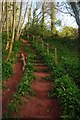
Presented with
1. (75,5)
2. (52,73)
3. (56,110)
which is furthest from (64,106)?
(75,5)

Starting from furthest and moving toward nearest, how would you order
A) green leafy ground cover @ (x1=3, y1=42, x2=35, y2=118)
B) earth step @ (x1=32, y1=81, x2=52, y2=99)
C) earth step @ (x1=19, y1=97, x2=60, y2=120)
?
earth step @ (x1=32, y1=81, x2=52, y2=99) < green leafy ground cover @ (x1=3, y1=42, x2=35, y2=118) < earth step @ (x1=19, y1=97, x2=60, y2=120)

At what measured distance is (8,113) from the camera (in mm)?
8992

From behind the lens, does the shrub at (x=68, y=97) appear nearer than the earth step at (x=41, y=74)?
Yes

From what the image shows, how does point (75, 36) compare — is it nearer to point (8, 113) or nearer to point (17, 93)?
point (17, 93)

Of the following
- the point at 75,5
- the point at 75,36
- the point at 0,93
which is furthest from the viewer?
the point at 75,36

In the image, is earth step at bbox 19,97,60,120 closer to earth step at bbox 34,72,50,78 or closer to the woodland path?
the woodland path

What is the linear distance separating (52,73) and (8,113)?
5315 mm

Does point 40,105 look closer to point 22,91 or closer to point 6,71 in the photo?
point 22,91

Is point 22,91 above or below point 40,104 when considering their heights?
above

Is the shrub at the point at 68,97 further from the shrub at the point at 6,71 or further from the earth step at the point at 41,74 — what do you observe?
the shrub at the point at 6,71

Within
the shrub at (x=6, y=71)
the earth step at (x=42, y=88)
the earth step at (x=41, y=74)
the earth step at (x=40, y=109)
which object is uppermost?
the shrub at (x=6, y=71)

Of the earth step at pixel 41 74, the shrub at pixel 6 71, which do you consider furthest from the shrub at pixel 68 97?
the shrub at pixel 6 71

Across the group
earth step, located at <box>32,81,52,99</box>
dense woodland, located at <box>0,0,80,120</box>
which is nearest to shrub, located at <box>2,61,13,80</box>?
dense woodland, located at <box>0,0,80,120</box>

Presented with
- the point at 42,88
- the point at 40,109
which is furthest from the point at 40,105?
the point at 42,88
